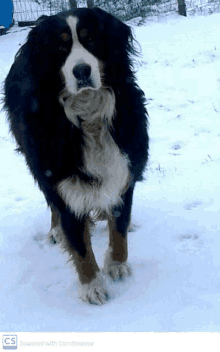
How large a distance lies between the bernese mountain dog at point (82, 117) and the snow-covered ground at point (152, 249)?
207 millimetres

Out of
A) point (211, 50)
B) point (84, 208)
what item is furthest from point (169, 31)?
point (84, 208)

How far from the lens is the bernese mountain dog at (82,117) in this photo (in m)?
1.76

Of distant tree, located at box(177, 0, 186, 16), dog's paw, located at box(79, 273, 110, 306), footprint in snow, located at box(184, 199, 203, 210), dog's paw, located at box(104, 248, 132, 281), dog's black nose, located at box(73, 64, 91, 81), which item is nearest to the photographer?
dog's black nose, located at box(73, 64, 91, 81)

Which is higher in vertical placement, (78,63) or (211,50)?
(78,63)

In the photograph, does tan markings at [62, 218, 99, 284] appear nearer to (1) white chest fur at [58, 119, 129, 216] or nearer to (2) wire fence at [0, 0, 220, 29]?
(1) white chest fur at [58, 119, 129, 216]

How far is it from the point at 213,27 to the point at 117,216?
741cm

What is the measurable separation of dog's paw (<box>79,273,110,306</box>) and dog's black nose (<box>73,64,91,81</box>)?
3.95ft

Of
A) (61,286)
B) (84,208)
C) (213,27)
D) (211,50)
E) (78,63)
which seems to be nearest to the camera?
(78,63)

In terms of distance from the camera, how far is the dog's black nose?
5.50 ft

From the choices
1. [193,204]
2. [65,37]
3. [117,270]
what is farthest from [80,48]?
[193,204]

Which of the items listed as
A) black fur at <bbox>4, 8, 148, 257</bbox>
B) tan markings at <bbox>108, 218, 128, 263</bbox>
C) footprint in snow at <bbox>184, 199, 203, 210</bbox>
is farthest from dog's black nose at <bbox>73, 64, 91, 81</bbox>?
footprint in snow at <bbox>184, 199, 203, 210</bbox>

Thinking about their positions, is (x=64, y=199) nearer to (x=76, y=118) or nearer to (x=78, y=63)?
(x=76, y=118)

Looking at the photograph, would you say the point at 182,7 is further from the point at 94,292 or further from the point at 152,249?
the point at 94,292

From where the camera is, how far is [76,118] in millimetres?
1881
